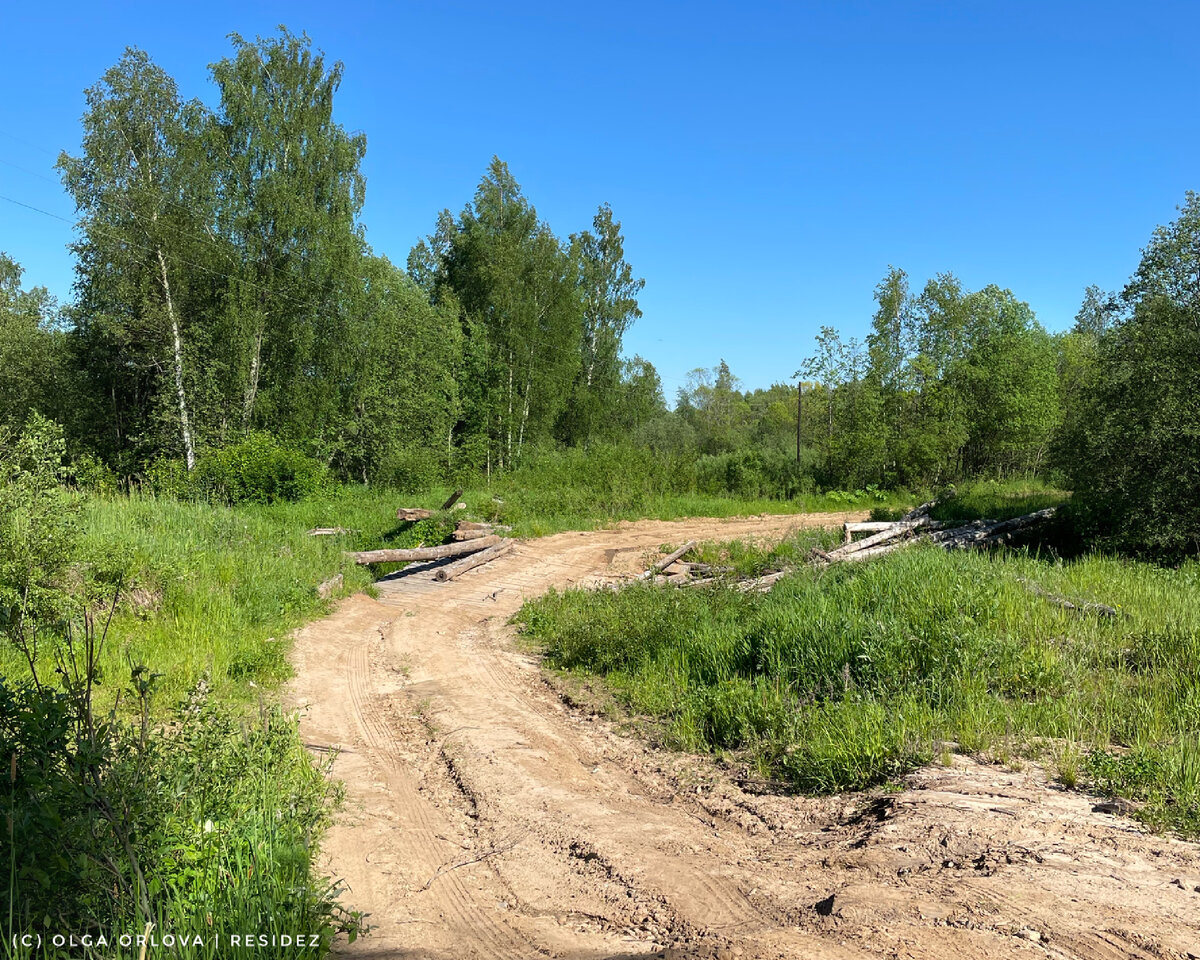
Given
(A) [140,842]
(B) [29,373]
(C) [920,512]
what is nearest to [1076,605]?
(A) [140,842]

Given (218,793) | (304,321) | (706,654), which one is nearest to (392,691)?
(706,654)

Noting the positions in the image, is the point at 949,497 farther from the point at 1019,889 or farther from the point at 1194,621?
the point at 1019,889

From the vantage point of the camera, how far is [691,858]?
4.47 m

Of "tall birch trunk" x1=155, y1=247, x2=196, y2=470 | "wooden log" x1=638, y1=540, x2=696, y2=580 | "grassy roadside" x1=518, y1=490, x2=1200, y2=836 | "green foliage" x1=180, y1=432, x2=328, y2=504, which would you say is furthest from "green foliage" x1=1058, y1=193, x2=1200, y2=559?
"tall birch trunk" x1=155, y1=247, x2=196, y2=470

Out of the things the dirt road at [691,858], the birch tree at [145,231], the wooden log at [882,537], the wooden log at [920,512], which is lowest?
the dirt road at [691,858]

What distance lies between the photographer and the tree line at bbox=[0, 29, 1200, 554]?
17.1 metres

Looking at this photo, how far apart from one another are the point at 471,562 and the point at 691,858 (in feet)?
38.6

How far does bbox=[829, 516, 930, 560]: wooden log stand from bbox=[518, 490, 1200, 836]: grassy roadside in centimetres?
530

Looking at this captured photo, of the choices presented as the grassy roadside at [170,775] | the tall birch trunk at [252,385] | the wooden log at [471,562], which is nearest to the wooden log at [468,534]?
the wooden log at [471,562]

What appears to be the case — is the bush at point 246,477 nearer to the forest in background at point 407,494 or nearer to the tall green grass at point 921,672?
the forest in background at point 407,494

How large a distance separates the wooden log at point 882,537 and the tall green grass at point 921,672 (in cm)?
544

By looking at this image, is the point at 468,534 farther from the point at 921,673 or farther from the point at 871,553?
the point at 921,673

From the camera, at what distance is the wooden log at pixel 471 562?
582 inches

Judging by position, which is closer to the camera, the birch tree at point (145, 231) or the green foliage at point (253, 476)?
the green foliage at point (253, 476)
